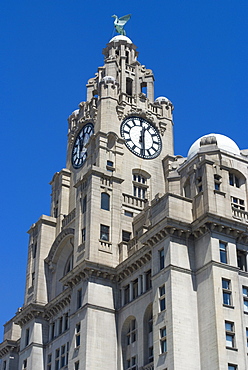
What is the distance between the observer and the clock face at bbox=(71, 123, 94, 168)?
87.4 metres

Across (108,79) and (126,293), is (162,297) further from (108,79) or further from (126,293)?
(108,79)

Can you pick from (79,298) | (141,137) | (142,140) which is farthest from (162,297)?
(141,137)

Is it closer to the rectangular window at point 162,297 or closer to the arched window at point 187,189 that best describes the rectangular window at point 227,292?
the rectangular window at point 162,297

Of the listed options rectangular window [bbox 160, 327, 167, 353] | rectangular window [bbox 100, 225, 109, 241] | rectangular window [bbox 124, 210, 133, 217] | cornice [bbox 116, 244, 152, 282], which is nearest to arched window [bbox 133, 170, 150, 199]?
rectangular window [bbox 124, 210, 133, 217]

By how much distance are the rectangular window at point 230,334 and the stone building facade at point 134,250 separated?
3.7 inches

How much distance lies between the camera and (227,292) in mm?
59969

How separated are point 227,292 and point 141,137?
31082 millimetres

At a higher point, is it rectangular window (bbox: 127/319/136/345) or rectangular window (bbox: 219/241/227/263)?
rectangular window (bbox: 219/241/227/263)

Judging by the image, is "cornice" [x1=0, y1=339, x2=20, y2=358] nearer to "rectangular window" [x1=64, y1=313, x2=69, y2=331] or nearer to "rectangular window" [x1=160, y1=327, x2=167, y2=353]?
"rectangular window" [x1=64, y1=313, x2=69, y2=331]

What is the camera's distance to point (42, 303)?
80.9m

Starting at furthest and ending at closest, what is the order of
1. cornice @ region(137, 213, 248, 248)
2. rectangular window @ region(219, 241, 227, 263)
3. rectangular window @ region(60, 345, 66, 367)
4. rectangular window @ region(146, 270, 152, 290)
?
rectangular window @ region(60, 345, 66, 367), rectangular window @ region(146, 270, 152, 290), cornice @ region(137, 213, 248, 248), rectangular window @ region(219, 241, 227, 263)

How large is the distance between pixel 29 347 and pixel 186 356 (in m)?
26.8

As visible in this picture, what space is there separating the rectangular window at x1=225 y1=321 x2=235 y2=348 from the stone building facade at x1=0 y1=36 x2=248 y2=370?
0.09 metres

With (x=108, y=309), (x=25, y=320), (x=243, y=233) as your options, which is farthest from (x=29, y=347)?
(x=243, y=233)
